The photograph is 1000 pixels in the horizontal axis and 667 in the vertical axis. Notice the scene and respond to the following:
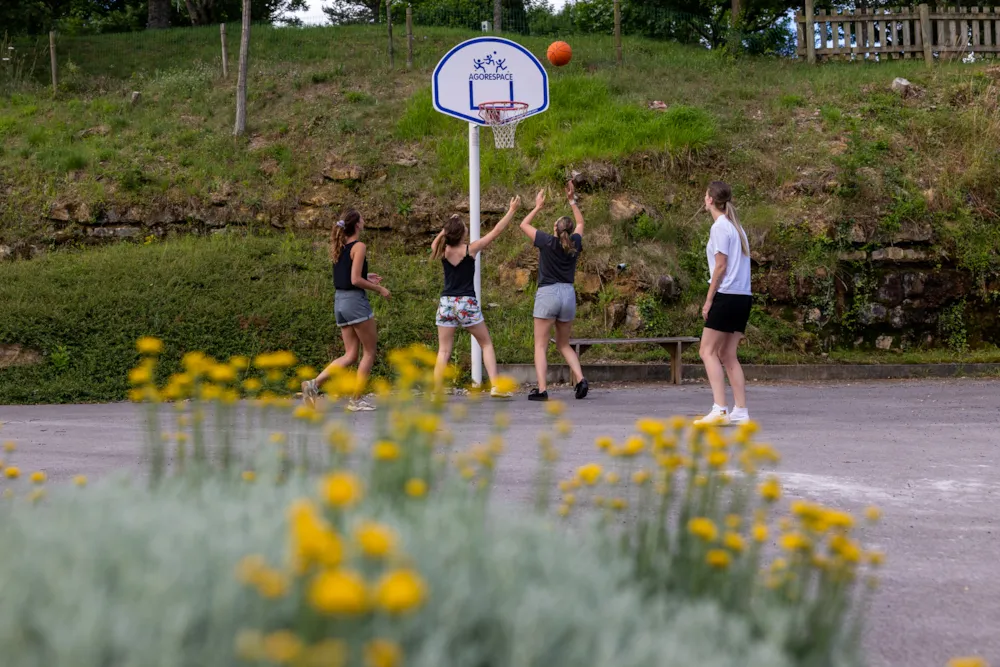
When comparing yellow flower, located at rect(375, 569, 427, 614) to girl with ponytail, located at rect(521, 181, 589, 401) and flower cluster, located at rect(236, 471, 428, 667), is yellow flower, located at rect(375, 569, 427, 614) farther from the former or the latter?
girl with ponytail, located at rect(521, 181, 589, 401)

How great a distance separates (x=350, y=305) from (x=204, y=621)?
8.60m

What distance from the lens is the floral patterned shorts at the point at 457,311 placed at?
11.1 m

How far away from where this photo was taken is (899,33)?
2519 centimetres

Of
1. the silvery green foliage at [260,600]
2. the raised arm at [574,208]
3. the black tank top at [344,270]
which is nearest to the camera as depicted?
the silvery green foliage at [260,600]

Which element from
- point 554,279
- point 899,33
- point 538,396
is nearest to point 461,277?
point 554,279

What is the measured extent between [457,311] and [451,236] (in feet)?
2.74

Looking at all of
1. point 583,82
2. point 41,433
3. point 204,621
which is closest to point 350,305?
point 41,433

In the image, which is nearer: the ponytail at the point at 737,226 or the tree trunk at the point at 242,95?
the ponytail at the point at 737,226

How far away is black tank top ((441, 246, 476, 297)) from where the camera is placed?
11086 millimetres

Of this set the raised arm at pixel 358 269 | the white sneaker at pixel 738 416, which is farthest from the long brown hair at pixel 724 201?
the raised arm at pixel 358 269

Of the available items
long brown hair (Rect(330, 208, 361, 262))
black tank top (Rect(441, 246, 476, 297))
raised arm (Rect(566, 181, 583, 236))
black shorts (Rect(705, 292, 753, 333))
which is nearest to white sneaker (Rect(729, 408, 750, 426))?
black shorts (Rect(705, 292, 753, 333))

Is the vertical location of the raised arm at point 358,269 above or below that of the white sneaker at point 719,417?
above

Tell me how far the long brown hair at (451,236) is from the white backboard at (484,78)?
3392 millimetres

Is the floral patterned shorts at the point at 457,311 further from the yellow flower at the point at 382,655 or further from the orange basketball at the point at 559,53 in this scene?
the yellow flower at the point at 382,655
